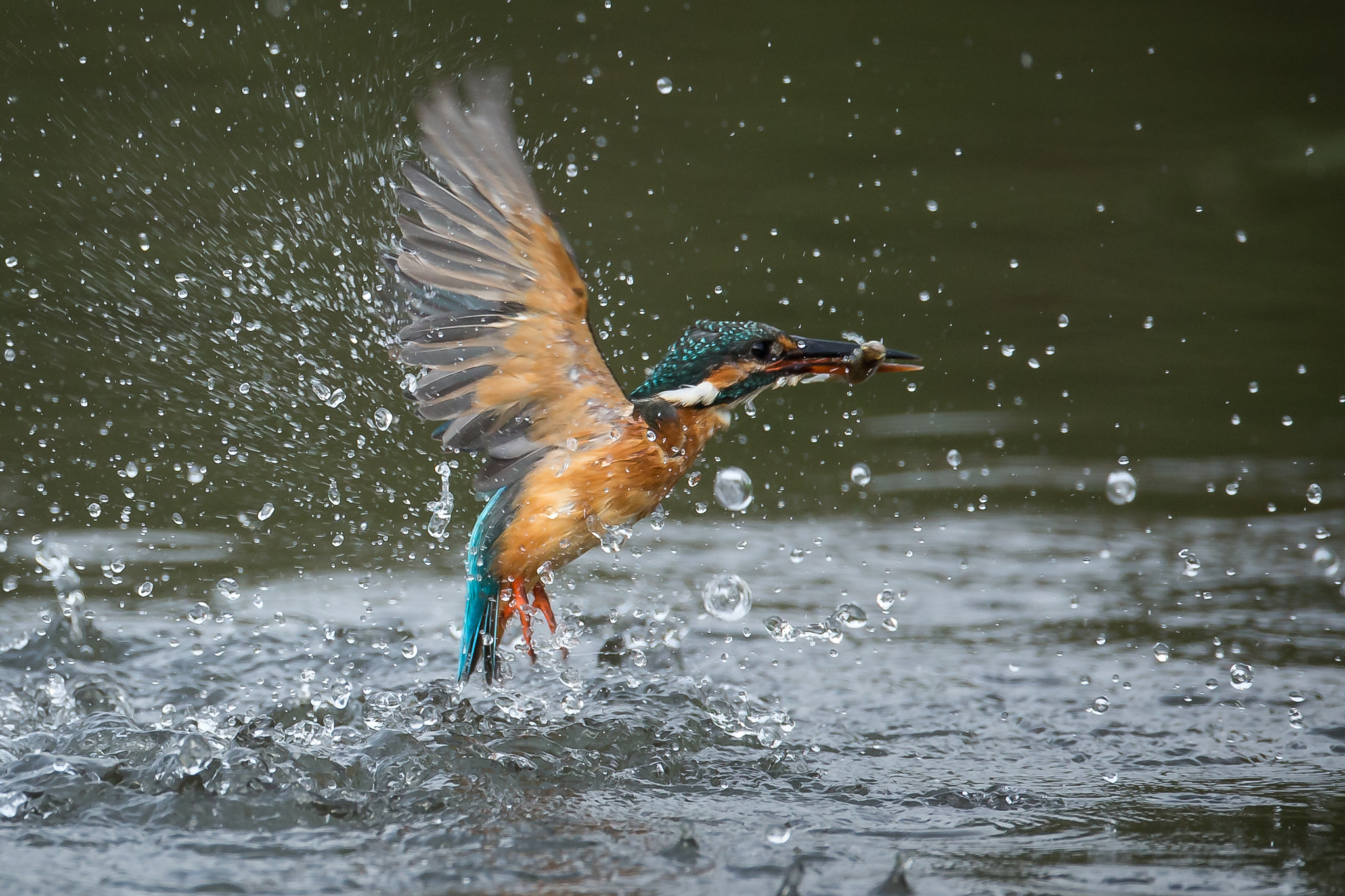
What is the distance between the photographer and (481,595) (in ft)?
10.1

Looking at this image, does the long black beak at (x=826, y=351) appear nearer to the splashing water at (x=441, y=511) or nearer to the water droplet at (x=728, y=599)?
the water droplet at (x=728, y=599)

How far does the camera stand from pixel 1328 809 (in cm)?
255

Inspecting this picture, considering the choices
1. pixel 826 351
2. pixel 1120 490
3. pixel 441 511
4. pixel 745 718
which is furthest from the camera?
pixel 1120 490

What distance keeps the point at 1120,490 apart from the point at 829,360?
1.69 m

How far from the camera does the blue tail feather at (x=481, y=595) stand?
10.0 ft

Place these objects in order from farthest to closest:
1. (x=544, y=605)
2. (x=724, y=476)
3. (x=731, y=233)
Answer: (x=731, y=233), (x=724, y=476), (x=544, y=605)

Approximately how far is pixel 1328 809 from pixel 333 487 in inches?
117

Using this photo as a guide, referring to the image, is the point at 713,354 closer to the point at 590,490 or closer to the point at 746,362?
the point at 746,362

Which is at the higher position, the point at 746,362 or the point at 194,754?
the point at 746,362

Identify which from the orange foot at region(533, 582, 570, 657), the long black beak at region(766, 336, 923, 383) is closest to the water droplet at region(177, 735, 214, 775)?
the orange foot at region(533, 582, 570, 657)

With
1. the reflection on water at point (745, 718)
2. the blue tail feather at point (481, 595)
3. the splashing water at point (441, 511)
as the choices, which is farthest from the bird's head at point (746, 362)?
the splashing water at point (441, 511)

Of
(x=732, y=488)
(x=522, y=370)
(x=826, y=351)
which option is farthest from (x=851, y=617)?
Result: (x=522, y=370)

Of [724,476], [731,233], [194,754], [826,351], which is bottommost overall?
[194,754]

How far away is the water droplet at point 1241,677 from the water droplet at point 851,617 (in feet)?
2.67
